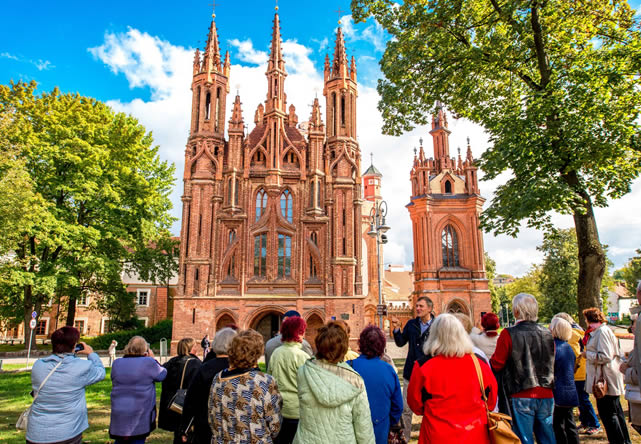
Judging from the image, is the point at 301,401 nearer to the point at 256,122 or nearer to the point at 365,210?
the point at 256,122

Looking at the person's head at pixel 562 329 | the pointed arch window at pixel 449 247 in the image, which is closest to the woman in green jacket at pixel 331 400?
the person's head at pixel 562 329

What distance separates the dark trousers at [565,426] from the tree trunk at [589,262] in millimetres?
5797

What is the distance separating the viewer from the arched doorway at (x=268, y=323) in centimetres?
2814

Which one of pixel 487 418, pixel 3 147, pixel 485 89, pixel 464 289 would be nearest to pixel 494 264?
pixel 464 289

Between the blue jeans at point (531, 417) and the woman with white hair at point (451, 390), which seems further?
the blue jeans at point (531, 417)

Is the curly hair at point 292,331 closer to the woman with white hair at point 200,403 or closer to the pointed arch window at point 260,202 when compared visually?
the woman with white hair at point 200,403

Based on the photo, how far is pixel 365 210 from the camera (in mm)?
61406

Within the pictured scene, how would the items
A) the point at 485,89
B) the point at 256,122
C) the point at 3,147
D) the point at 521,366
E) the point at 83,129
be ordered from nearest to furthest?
the point at 521,366, the point at 485,89, the point at 3,147, the point at 83,129, the point at 256,122

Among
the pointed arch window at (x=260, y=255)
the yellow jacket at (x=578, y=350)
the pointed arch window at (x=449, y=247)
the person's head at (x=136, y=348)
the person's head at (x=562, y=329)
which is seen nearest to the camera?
the person's head at (x=136, y=348)

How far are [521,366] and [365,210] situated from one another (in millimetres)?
56894

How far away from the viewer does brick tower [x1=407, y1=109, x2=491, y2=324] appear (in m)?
35.6

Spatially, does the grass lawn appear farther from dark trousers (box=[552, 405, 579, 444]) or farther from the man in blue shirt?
the man in blue shirt

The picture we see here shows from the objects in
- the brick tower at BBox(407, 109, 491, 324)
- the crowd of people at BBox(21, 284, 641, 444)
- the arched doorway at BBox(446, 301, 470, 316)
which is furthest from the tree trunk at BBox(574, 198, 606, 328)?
the arched doorway at BBox(446, 301, 470, 316)

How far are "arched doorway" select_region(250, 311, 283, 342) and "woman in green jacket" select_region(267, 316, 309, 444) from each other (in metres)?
23.9
